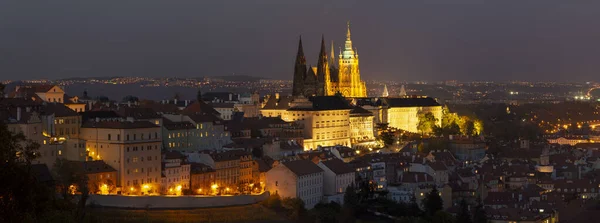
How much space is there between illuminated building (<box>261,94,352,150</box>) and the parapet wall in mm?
21757

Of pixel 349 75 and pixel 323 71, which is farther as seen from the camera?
pixel 349 75

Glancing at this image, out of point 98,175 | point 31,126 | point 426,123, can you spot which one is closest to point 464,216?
point 98,175

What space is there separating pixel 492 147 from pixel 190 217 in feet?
138

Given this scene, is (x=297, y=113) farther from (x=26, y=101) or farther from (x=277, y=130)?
(x=26, y=101)

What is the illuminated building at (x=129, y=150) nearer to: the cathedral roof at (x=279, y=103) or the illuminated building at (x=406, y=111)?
the cathedral roof at (x=279, y=103)

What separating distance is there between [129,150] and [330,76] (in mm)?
58262

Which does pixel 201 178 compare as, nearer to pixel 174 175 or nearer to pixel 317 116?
pixel 174 175

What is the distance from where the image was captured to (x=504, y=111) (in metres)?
129

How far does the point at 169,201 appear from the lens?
124ft

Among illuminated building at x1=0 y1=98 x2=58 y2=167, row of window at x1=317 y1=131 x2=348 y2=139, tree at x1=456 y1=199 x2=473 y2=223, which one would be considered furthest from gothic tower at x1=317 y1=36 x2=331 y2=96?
illuminated building at x1=0 y1=98 x2=58 y2=167

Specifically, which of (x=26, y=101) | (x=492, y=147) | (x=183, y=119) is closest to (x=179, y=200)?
(x=26, y=101)

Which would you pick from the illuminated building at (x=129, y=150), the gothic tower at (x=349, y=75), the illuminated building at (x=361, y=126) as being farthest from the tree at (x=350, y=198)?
the gothic tower at (x=349, y=75)

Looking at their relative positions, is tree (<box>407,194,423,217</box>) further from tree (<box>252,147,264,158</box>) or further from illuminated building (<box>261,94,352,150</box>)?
illuminated building (<box>261,94,352,150</box>)

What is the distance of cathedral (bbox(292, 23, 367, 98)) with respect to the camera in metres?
86.4
